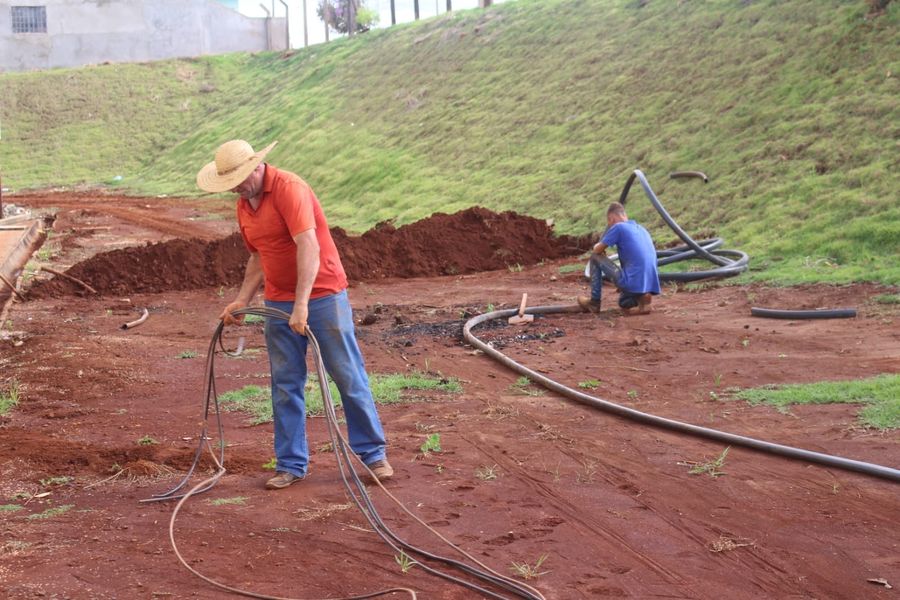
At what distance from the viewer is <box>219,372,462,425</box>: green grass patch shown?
877cm

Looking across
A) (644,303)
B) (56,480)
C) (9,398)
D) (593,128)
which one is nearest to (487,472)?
(56,480)

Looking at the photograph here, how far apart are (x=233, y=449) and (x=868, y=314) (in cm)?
754

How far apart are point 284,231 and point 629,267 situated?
713 centimetres

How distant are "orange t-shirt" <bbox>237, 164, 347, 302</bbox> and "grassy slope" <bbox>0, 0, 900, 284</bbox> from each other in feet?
30.3

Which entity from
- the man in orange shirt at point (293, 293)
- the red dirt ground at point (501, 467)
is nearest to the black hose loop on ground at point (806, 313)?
the red dirt ground at point (501, 467)

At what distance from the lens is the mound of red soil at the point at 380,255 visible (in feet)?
54.9

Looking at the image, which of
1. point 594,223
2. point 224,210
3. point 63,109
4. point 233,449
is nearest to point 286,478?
point 233,449

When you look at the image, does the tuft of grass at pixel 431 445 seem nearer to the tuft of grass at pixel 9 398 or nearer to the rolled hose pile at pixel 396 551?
the rolled hose pile at pixel 396 551

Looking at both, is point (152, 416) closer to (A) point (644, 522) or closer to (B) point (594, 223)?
(A) point (644, 522)

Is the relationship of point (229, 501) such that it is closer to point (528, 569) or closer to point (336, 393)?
point (528, 569)

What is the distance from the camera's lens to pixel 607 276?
43.2 ft

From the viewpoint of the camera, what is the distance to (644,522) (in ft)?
18.9

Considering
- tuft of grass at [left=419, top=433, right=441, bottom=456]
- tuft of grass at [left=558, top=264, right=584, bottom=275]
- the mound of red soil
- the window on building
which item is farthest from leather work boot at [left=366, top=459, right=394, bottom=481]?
the window on building

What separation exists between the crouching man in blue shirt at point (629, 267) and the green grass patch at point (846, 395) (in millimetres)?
3857
